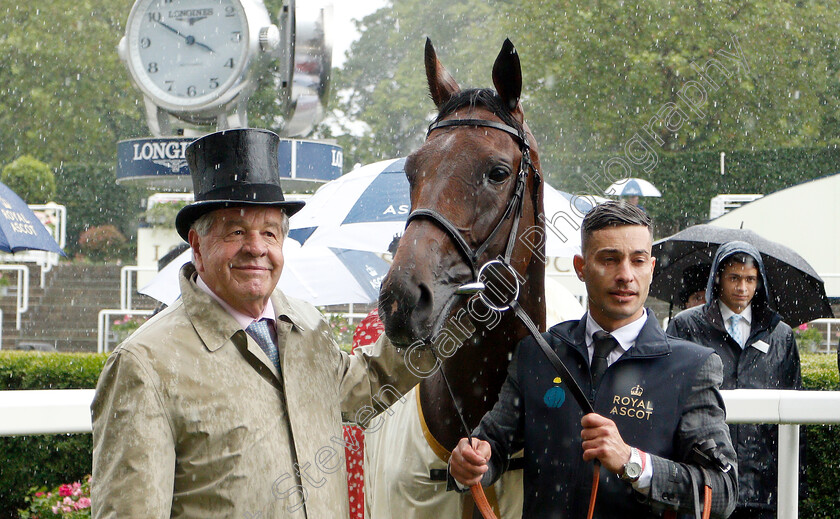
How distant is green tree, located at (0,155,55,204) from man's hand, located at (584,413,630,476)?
76.0 feet

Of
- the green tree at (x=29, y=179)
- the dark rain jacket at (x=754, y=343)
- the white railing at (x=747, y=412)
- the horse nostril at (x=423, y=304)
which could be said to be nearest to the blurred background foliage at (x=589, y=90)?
the green tree at (x=29, y=179)

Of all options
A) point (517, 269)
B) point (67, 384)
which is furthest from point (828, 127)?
point (517, 269)

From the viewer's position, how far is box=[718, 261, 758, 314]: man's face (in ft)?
13.2

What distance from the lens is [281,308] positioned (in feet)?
7.61

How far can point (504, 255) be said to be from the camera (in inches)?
98.7

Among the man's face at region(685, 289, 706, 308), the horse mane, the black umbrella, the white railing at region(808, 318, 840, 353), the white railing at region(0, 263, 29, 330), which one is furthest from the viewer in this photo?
the white railing at region(0, 263, 29, 330)

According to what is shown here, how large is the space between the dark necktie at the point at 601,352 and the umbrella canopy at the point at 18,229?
19.3 ft

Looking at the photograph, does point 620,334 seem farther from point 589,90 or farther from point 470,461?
point 589,90

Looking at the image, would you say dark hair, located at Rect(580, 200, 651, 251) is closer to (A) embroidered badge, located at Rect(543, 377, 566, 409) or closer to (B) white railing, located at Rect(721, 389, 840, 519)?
(A) embroidered badge, located at Rect(543, 377, 566, 409)

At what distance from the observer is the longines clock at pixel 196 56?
17.7ft

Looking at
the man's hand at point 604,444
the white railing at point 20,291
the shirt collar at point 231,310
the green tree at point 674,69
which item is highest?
the green tree at point 674,69

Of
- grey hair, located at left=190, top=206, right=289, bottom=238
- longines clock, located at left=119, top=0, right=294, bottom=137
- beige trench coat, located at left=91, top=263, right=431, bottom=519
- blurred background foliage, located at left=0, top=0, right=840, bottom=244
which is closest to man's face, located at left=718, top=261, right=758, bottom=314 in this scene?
beige trench coat, located at left=91, top=263, right=431, bottom=519

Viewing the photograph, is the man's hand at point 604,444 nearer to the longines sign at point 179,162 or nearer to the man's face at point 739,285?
the man's face at point 739,285

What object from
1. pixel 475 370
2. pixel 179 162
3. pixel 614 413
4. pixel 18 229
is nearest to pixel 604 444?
pixel 614 413
